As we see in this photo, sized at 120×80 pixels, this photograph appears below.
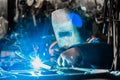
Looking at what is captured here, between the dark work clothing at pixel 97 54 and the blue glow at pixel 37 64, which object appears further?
the dark work clothing at pixel 97 54

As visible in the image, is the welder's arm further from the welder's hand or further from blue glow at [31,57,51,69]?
blue glow at [31,57,51,69]

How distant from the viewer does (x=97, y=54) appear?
8508 millimetres

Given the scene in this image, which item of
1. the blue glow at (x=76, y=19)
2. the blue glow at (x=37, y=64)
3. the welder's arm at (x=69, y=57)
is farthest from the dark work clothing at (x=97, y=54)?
the blue glow at (x=37, y=64)

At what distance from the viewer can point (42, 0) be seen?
27.5 feet

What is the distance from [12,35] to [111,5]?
1760 millimetres

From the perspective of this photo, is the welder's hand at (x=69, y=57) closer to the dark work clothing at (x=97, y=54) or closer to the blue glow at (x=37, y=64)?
the dark work clothing at (x=97, y=54)

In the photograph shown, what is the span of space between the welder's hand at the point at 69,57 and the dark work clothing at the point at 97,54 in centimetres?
10

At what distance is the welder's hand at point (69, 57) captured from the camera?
839cm

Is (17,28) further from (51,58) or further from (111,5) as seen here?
(111,5)

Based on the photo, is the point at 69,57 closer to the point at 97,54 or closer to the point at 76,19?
the point at 97,54

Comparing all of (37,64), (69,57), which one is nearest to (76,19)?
(69,57)

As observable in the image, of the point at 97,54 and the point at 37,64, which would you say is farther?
the point at 97,54

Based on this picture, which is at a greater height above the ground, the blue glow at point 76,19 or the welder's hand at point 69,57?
the blue glow at point 76,19

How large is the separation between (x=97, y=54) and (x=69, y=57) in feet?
1.60
